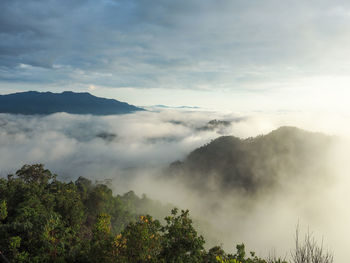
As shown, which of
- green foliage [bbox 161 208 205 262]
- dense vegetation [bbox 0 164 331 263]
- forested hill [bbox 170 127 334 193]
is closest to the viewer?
dense vegetation [bbox 0 164 331 263]

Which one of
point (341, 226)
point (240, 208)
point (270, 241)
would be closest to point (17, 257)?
point (270, 241)

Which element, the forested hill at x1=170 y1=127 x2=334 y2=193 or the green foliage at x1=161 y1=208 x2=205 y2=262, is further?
the forested hill at x1=170 y1=127 x2=334 y2=193

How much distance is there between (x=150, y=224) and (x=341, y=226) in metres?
131

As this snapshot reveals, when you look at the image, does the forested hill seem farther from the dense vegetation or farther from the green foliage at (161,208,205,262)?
the green foliage at (161,208,205,262)

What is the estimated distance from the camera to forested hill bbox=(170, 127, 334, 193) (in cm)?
15412

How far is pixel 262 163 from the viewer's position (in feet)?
539

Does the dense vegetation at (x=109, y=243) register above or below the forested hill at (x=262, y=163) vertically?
above

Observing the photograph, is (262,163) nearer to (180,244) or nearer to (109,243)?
(180,244)

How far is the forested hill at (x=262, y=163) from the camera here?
15412cm

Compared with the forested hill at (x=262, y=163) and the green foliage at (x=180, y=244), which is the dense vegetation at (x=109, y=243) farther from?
the forested hill at (x=262, y=163)

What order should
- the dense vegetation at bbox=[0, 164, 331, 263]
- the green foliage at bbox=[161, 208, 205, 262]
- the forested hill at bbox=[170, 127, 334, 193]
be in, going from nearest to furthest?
1. the dense vegetation at bbox=[0, 164, 331, 263]
2. the green foliage at bbox=[161, 208, 205, 262]
3. the forested hill at bbox=[170, 127, 334, 193]

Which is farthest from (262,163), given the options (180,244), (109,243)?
(109,243)

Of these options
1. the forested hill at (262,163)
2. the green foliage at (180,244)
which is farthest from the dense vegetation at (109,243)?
the forested hill at (262,163)

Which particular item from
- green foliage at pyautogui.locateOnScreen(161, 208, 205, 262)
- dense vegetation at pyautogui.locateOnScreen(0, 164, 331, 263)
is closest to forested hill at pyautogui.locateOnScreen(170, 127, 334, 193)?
dense vegetation at pyautogui.locateOnScreen(0, 164, 331, 263)
